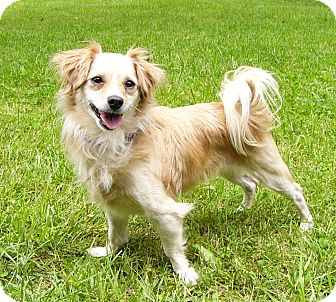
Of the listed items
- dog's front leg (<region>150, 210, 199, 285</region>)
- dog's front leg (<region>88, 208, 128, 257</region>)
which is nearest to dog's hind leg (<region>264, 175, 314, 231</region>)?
dog's front leg (<region>150, 210, 199, 285</region>)

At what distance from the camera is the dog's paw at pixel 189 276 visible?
332cm

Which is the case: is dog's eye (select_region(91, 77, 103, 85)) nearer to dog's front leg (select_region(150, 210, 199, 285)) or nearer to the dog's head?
the dog's head

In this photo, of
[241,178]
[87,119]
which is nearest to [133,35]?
[241,178]

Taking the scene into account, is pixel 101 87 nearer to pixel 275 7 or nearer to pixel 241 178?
pixel 241 178

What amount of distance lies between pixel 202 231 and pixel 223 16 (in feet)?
35.9

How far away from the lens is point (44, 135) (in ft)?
17.4

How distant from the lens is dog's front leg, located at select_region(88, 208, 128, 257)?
3637 millimetres

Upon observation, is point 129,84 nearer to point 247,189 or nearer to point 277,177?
point 277,177

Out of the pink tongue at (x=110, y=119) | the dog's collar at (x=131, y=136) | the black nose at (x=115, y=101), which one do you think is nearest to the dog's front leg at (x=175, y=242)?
the dog's collar at (x=131, y=136)

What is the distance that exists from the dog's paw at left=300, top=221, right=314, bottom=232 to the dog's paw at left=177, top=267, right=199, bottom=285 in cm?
86

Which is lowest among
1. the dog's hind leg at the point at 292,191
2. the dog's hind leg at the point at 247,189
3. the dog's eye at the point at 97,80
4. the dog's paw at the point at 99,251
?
the dog's paw at the point at 99,251

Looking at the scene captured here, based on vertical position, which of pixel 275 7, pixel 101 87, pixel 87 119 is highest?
pixel 101 87

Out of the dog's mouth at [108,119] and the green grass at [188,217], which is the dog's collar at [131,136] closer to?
the dog's mouth at [108,119]

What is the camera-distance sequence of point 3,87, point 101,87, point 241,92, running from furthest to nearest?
point 3,87 < point 241,92 < point 101,87
